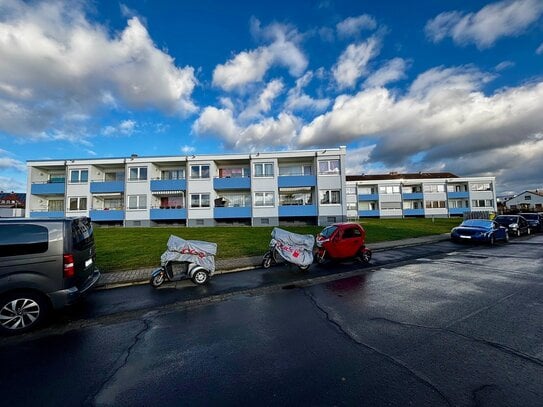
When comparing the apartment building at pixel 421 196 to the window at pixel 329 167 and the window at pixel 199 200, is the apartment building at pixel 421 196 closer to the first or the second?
the window at pixel 329 167

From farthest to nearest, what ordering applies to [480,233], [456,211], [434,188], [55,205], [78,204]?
[434,188] → [456,211] → [55,205] → [78,204] → [480,233]

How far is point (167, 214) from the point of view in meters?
31.5

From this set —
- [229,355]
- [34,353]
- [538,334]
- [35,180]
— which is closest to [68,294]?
[34,353]

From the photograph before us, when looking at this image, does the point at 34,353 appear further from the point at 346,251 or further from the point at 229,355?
the point at 346,251

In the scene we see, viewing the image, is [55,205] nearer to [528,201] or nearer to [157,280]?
[157,280]

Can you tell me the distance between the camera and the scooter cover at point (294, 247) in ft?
31.1

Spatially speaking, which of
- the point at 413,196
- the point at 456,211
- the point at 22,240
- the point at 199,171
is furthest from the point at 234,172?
the point at 456,211

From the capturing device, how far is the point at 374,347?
399cm

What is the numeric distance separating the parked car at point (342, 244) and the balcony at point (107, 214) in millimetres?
28196

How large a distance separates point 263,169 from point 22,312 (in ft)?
88.9

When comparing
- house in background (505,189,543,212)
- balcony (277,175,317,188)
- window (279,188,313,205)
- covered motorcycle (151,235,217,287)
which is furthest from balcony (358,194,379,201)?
covered motorcycle (151,235,217,287)

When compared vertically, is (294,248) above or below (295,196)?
below

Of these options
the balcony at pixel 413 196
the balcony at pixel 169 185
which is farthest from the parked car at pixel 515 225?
the balcony at pixel 413 196

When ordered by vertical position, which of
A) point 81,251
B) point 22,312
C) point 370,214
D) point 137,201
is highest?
point 137,201
